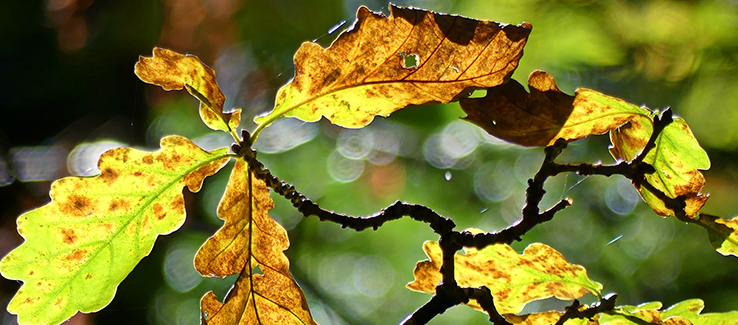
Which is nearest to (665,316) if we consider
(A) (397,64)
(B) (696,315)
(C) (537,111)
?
(B) (696,315)

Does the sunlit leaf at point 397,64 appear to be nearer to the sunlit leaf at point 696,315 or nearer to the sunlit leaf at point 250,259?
the sunlit leaf at point 250,259

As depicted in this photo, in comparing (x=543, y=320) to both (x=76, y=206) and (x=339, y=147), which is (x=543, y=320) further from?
(x=339, y=147)

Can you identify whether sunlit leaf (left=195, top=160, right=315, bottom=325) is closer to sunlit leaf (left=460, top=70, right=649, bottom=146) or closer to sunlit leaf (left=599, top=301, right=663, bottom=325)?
sunlit leaf (left=460, top=70, right=649, bottom=146)

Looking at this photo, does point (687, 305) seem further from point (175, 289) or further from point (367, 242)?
point (175, 289)

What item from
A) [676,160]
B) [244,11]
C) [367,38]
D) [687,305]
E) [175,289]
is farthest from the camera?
[244,11]

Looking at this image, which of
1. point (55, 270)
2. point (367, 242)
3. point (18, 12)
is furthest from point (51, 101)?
point (55, 270)

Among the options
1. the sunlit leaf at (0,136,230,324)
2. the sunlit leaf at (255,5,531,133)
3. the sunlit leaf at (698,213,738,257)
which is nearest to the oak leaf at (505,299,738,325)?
the sunlit leaf at (698,213,738,257)
